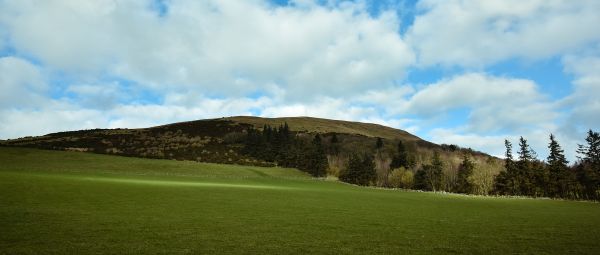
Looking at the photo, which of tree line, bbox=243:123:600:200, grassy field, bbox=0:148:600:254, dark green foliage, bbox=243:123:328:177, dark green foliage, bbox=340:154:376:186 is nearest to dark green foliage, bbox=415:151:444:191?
tree line, bbox=243:123:600:200

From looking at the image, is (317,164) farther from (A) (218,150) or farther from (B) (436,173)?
(A) (218,150)

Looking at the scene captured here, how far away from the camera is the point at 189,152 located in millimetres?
136000

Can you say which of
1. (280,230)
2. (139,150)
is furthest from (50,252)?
(139,150)

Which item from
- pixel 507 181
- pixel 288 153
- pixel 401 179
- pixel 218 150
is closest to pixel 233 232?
pixel 507 181

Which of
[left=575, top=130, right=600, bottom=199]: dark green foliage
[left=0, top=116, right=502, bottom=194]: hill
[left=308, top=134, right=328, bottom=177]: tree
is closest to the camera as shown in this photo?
[left=575, top=130, right=600, bottom=199]: dark green foliage

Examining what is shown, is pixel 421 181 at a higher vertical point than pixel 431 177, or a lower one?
lower

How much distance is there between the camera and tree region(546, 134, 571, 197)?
92.0m

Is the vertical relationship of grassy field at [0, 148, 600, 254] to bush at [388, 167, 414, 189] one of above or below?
below

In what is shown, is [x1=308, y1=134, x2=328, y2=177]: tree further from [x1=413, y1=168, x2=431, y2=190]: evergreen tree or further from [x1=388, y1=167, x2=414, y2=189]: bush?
[x1=413, y1=168, x2=431, y2=190]: evergreen tree

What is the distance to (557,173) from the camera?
9231 cm

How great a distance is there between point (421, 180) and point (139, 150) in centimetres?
9392

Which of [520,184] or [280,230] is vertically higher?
[520,184]

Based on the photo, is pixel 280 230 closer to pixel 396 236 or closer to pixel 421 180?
pixel 396 236

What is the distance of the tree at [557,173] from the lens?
91963mm
